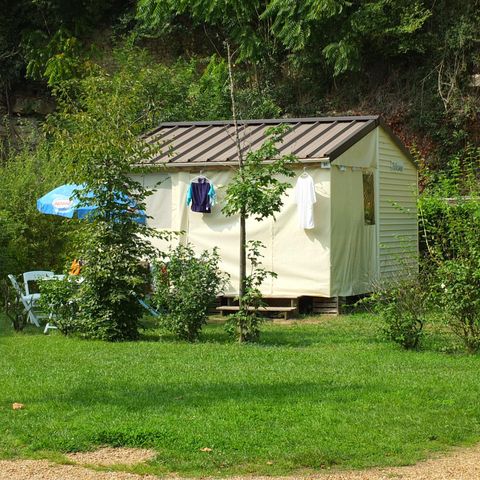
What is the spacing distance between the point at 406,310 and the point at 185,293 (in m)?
2.78

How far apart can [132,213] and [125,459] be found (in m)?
6.54

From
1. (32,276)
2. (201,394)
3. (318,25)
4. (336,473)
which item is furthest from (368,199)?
(336,473)

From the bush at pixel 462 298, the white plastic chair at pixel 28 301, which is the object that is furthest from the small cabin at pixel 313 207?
the bush at pixel 462 298

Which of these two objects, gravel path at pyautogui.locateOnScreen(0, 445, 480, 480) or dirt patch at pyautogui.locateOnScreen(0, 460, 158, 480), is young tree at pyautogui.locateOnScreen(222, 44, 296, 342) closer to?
gravel path at pyautogui.locateOnScreen(0, 445, 480, 480)

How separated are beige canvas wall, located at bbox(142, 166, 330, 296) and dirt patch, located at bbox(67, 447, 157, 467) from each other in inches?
364

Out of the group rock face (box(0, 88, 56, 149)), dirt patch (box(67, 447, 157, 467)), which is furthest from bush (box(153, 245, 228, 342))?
rock face (box(0, 88, 56, 149))

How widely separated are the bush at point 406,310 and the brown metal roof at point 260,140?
4.63 metres

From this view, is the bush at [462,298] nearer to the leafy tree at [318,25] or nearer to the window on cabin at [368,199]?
the window on cabin at [368,199]

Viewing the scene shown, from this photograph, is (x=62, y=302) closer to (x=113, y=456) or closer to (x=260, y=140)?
(x=260, y=140)

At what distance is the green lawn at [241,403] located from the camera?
22.0 ft

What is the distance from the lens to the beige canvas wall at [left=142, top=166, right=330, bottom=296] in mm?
15930

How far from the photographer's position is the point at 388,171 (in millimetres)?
18188

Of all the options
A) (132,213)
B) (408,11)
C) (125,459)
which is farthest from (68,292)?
(408,11)

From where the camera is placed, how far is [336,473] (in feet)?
20.3
